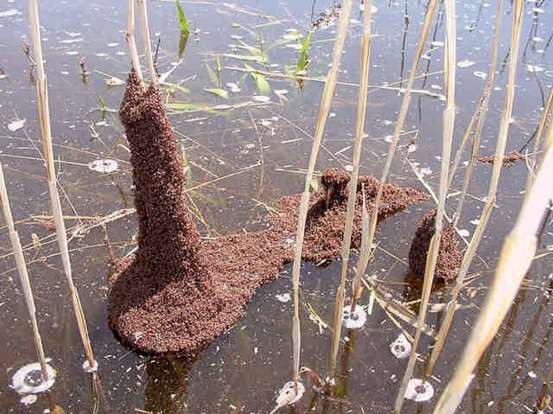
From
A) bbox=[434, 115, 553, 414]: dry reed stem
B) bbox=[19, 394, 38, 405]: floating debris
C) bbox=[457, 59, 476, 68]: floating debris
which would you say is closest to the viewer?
bbox=[434, 115, 553, 414]: dry reed stem

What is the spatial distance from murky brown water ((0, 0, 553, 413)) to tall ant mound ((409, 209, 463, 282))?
2.9 inches

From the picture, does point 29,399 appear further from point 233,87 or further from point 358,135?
point 233,87

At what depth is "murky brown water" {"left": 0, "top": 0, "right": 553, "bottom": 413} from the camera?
178cm

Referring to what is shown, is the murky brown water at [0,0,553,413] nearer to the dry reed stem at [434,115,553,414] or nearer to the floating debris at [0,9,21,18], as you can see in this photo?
the floating debris at [0,9,21,18]

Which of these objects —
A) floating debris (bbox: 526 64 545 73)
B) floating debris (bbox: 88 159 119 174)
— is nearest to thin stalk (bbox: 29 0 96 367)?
floating debris (bbox: 88 159 119 174)

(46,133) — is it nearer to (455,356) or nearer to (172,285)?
(172,285)

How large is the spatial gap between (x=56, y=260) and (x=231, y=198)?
2.69ft

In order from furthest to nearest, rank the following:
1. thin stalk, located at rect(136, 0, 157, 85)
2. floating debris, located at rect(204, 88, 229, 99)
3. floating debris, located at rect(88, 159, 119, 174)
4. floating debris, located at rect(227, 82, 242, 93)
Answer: floating debris, located at rect(227, 82, 242, 93), floating debris, located at rect(204, 88, 229, 99), floating debris, located at rect(88, 159, 119, 174), thin stalk, located at rect(136, 0, 157, 85)

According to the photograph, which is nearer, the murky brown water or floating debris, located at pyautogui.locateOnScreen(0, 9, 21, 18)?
the murky brown water

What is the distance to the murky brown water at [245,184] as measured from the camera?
1.78 m

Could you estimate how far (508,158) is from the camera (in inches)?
115

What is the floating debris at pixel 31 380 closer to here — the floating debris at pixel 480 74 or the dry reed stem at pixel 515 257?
the dry reed stem at pixel 515 257

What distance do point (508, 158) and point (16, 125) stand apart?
264 cm

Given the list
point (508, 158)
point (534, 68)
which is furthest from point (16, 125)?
point (534, 68)
